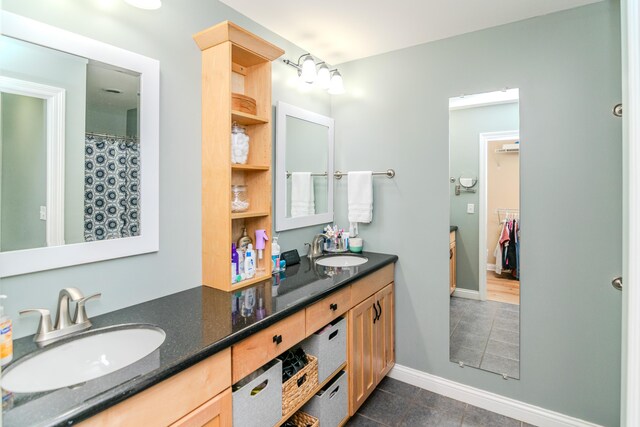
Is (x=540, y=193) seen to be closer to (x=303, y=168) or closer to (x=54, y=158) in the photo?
(x=303, y=168)

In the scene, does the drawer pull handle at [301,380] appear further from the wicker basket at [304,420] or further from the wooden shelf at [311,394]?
the wicker basket at [304,420]

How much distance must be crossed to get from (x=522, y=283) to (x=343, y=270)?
1.12 m

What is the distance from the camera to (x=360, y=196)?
2518 millimetres

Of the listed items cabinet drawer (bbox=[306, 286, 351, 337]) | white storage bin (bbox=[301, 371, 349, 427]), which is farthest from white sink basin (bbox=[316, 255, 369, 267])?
white storage bin (bbox=[301, 371, 349, 427])

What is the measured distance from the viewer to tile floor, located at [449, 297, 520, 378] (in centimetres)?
208

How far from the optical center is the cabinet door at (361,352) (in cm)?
189

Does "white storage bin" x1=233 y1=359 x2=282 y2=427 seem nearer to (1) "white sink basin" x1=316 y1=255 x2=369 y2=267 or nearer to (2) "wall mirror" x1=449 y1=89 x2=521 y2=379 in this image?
(1) "white sink basin" x1=316 y1=255 x2=369 y2=267

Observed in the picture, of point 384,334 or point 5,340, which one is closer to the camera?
point 5,340

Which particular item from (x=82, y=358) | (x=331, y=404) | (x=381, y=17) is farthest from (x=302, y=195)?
(x=82, y=358)

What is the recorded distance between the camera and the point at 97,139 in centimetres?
130

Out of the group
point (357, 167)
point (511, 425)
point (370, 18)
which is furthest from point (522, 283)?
point (370, 18)

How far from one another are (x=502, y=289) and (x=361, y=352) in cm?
101

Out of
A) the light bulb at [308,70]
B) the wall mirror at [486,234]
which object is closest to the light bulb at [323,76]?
the light bulb at [308,70]

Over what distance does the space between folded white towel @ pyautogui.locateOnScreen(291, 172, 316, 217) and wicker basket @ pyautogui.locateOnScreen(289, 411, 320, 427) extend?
3.96ft
